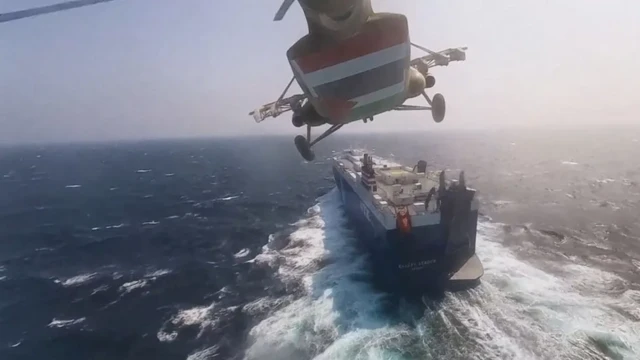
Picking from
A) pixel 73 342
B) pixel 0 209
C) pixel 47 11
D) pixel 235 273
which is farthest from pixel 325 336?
pixel 0 209

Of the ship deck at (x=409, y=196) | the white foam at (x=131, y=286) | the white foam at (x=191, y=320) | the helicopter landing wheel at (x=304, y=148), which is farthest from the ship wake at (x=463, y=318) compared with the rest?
the helicopter landing wheel at (x=304, y=148)

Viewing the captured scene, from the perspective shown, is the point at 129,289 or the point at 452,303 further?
the point at 129,289

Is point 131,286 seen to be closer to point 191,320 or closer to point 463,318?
point 191,320

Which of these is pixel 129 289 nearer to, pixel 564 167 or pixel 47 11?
pixel 47 11

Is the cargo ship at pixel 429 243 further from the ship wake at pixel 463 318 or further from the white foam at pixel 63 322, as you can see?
the white foam at pixel 63 322

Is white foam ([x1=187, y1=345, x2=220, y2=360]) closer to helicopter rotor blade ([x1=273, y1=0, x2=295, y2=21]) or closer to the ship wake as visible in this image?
the ship wake

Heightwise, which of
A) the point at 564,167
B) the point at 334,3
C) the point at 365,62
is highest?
the point at 334,3

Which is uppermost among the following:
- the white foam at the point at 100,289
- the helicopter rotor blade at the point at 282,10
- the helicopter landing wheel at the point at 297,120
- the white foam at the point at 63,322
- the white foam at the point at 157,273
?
the helicopter rotor blade at the point at 282,10
